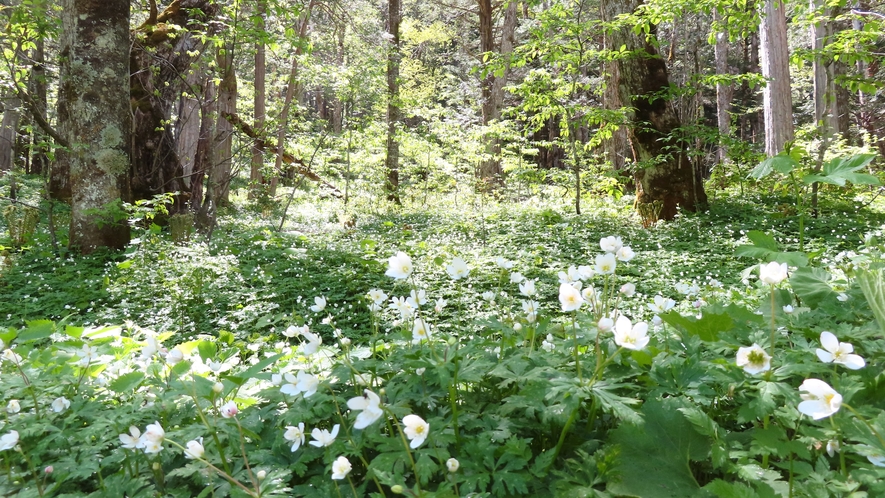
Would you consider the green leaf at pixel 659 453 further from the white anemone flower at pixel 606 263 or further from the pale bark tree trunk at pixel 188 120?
the pale bark tree trunk at pixel 188 120

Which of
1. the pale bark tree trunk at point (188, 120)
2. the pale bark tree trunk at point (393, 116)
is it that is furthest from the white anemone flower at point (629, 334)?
the pale bark tree trunk at point (393, 116)

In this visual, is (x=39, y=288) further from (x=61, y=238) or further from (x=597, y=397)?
(x=597, y=397)

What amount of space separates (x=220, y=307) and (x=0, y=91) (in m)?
6.33

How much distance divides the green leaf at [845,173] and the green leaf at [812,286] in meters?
0.36

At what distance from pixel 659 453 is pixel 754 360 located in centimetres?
36

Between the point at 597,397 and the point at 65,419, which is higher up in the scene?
the point at 597,397

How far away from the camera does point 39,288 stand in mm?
5359

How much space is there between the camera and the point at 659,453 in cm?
130

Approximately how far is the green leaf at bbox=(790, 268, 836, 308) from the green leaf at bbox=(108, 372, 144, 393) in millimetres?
2591

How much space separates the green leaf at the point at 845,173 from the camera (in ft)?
6.54

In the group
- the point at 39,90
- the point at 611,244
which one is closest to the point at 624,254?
the point at 611,244

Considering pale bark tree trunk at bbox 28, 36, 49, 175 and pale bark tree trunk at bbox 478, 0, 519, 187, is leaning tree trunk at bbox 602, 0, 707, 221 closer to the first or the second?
pale bark tree trunk at bbox 478, 0, 519, 187

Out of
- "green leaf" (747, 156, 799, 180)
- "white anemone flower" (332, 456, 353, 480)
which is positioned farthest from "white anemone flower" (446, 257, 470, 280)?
"green leaf" (747, 156, 799, 180)

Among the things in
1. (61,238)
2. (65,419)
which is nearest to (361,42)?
(61,238)
